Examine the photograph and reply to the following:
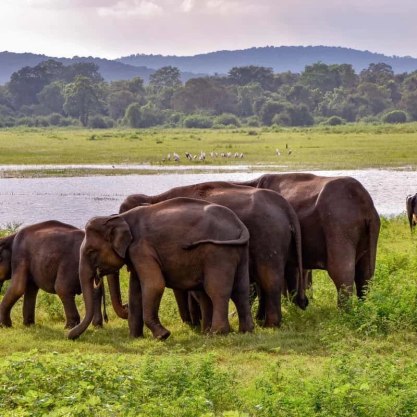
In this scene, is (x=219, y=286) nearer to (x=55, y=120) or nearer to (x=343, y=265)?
(x=343, y=265)

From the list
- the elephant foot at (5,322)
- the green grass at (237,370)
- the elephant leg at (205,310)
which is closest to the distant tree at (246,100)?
the elephant foot at (5,322)

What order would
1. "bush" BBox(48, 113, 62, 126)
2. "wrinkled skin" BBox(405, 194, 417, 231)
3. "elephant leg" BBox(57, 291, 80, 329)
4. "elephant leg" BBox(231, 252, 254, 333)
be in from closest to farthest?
"elephant leg" BBox(231, 252, 254, 333)
"elephant leg" BBox(57, 291, 80, 329)
"wrinkled skin" BBox(405, 194, 417, 231)
"bush" BBox(48, 113, 62, 126)

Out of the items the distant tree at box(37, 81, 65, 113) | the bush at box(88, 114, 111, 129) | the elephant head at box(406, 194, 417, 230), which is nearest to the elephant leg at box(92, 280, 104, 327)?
the elephant head at box(406, 194, 417, 230)

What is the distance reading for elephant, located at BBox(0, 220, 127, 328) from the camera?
10.8 m

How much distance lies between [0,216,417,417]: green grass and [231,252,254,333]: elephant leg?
199 millimetres

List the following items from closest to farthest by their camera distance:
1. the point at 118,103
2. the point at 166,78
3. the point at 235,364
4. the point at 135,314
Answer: the point at 235,364
the point at 135,314
the point at 118,103
the point at 166,78

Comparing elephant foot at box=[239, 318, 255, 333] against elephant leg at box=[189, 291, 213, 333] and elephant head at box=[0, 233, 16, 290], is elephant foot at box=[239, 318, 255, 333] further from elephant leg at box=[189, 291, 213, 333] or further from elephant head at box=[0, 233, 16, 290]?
elephant head at box=[0, 233, 16, 290]

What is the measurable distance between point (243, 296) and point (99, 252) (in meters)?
1.58

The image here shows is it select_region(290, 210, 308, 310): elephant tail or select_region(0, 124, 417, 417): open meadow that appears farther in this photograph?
select_region(290, 210, 308, 310): elephant tail

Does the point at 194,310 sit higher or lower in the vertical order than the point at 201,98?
lower

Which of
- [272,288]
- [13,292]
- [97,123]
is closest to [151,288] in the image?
[272,288]

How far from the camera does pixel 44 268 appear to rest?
35.9 feet

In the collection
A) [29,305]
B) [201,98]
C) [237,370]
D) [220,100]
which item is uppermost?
[201,98]

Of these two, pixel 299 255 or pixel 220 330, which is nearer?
pixel 220 330
